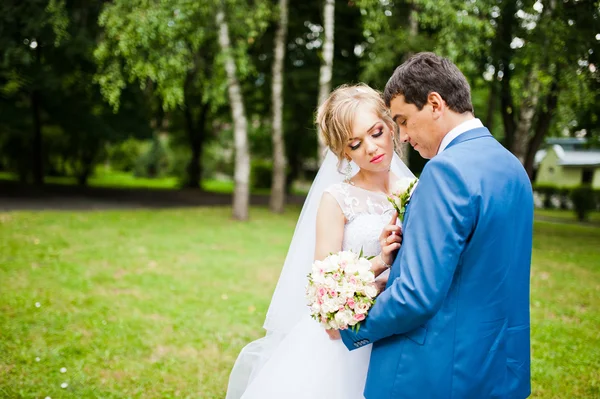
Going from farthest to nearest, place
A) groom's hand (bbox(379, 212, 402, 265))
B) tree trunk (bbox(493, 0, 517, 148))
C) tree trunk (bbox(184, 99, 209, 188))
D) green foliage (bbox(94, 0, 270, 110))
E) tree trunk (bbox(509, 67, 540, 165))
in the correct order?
1. tree trunk (bbox(184, 99, 209, 188))
2. tree trunk (bbox(493, 0, 517, 148))
3. tree trunk (bbox(509, 67, 540, 165))
4. green foliage (bbox(94, 0, 270, 110))
5. groom's hand (bbox(379, 212, 402, 265))

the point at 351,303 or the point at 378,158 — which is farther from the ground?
the point at 378,158

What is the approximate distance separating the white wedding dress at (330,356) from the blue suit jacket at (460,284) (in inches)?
27.3

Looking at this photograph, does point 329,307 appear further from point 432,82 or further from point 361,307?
point 432,82

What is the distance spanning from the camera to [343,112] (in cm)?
268

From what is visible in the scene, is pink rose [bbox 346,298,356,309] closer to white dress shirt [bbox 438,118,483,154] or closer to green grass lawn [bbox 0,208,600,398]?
white dress shirt [bbox 438,118,483,154]

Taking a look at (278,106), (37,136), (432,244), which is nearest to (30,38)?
(278,106)

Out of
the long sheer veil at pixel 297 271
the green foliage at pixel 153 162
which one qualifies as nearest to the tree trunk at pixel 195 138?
the green foliage at pixel 153 162

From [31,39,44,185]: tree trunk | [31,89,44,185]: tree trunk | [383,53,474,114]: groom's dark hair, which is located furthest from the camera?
[31,89,44,185]: tree trunk

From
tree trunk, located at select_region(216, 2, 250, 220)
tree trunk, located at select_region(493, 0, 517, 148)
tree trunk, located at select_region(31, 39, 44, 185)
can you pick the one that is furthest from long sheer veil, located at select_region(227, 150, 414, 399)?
tree trunk, located at select_region(31, 39, 44, 185)

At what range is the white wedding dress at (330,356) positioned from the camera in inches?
105

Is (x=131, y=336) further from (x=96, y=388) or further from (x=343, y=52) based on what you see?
(x=343, y=52)

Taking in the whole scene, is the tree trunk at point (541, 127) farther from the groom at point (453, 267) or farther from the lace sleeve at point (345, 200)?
the groom at point (453, 267)

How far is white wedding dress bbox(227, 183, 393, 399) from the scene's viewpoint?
8.73 ft

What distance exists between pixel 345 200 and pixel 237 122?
38.8 feet
